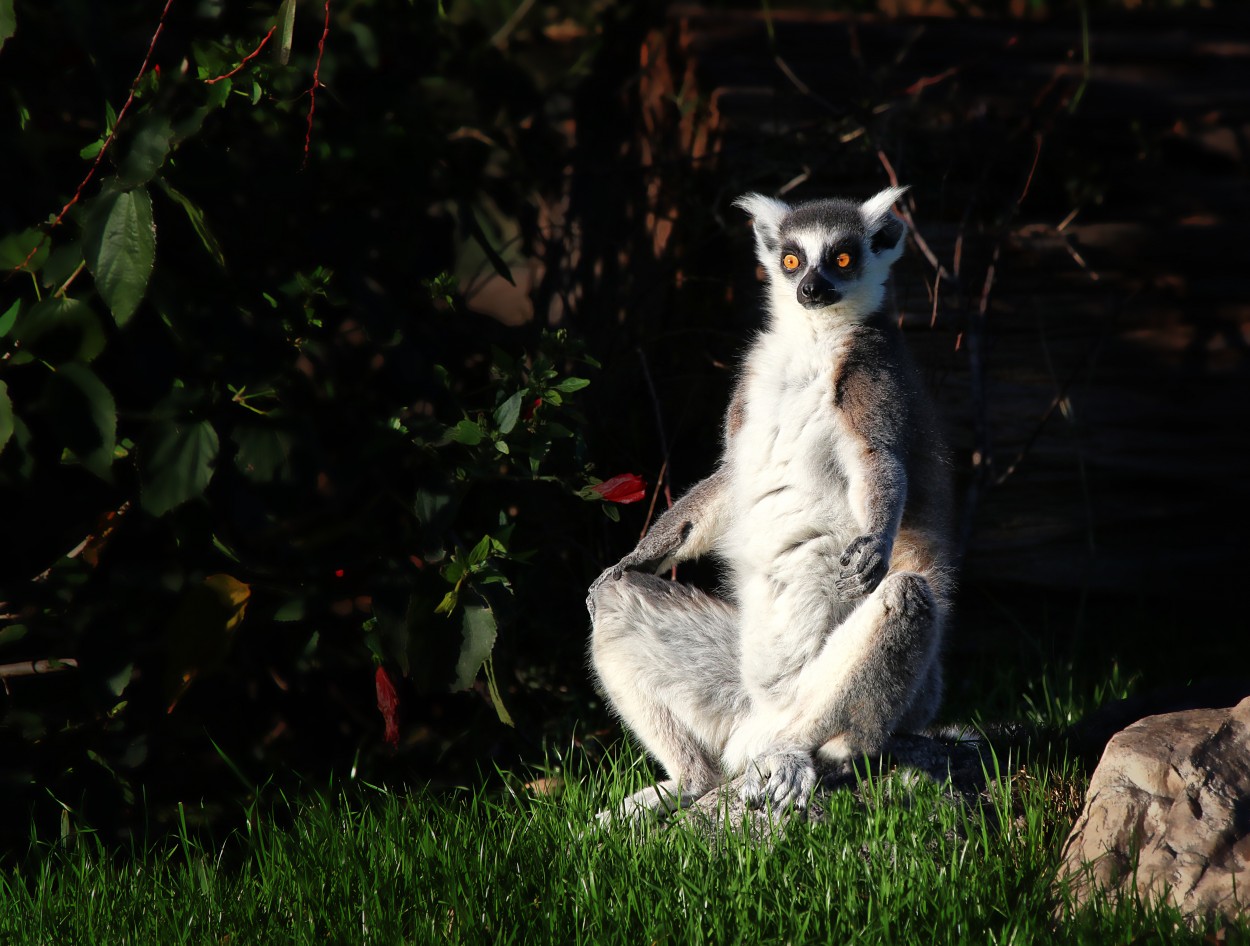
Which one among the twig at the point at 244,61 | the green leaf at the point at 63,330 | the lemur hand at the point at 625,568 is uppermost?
the twig at the point at 244,61

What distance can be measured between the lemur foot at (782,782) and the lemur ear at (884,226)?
55.1 inches

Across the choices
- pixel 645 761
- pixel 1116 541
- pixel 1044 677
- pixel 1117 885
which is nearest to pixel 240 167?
pixel 645 761

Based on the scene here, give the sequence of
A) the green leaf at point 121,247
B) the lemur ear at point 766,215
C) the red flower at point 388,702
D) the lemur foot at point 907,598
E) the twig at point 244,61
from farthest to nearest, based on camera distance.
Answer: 1. the lemur ear at point 766,215
2. the red flower at point 388,702
3. the lemur foot at point 907,598
4. the twig at point 244,61
5. the green leaf at point 121,247

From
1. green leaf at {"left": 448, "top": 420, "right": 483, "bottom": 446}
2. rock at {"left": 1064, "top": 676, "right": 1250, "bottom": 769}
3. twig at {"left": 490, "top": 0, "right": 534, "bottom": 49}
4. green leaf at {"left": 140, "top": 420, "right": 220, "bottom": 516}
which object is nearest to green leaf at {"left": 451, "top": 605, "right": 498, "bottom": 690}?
green leaf at {"left": 448, "top": 420, "right": 483, "bottom": 446}

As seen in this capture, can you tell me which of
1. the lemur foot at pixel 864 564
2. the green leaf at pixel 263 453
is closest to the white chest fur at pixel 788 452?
the lemur foot at pixel 864 564

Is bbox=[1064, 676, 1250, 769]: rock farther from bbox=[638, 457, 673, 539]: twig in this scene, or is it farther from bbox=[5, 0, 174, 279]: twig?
bbox=[5, 0, 174, 279]: twig

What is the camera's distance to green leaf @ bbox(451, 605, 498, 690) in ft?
9.73

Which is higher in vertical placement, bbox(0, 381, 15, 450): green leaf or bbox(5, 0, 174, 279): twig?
bbox(5, 0, 174, 279): twig

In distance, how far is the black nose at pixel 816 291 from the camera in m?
3.24

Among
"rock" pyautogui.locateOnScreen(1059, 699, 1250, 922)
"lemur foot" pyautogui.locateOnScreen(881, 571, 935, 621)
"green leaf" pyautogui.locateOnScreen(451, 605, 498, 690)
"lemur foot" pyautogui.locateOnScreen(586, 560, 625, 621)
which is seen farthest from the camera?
"lemur foot" pyautogui.locateOnScreen(586, 560, 625, 621)

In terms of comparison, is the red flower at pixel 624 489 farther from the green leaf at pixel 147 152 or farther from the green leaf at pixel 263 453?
the green leaf at pixel 147 152

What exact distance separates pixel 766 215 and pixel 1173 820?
1918 millimetres

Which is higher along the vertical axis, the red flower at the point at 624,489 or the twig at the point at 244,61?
the twig at the point at 244,61

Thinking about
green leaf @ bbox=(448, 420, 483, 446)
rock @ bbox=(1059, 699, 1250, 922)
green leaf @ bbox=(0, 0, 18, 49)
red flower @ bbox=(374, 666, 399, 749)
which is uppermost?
green leaf @ bbox=(0, 0, 18, 49)
